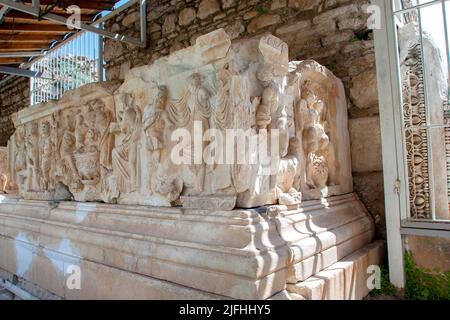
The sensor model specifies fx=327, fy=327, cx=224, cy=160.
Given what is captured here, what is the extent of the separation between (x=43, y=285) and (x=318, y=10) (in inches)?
145

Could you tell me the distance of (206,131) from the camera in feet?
6.31

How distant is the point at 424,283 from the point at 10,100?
33.5ft

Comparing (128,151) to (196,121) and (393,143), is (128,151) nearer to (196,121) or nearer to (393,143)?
(196,121)

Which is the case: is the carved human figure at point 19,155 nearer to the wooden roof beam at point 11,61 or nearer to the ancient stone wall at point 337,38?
the ancient stone wall at point 337,38

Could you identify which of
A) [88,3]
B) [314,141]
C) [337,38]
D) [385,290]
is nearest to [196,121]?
[314,141]

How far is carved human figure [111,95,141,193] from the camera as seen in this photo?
8.00ft

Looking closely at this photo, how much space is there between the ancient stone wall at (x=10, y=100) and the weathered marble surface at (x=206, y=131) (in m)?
6.35

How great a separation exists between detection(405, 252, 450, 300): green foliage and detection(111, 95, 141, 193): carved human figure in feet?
6.79

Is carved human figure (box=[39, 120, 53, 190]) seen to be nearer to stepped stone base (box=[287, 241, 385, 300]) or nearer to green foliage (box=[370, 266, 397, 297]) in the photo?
stepped stone base (box=[287, 241, 385, 300])

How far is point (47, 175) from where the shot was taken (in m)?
3.36

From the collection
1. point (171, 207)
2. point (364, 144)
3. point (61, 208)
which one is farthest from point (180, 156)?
point (364, 144)

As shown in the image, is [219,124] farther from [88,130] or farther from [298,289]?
[88,130]

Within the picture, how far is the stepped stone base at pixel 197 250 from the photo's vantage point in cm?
164

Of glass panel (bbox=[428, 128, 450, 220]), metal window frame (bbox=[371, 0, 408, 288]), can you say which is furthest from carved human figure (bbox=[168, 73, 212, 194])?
glass panel (bbox=[428, 128, 450, 220])
